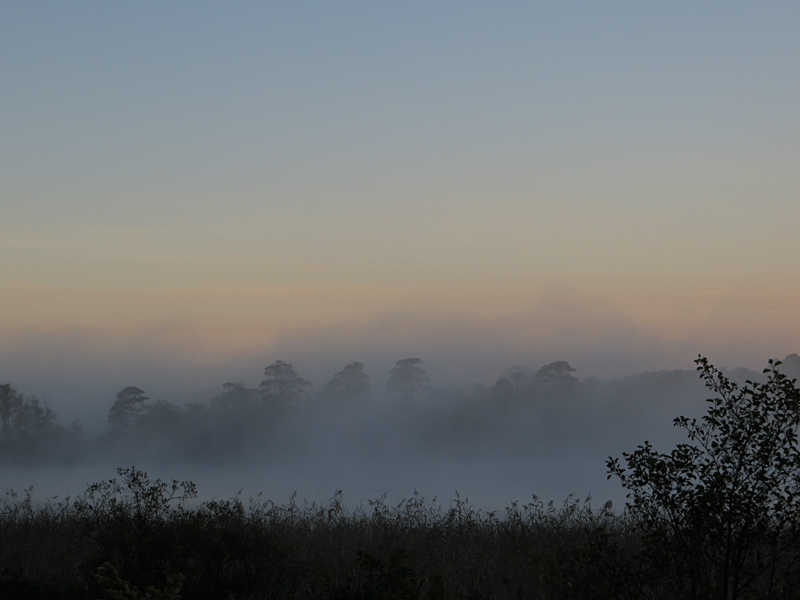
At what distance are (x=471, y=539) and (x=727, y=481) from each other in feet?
18.5

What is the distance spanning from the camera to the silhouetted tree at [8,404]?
6475 centimetres

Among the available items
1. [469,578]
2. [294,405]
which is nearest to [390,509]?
[469,578]

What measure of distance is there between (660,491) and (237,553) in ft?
16.0

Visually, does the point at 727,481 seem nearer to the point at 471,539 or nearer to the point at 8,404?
the point at 471,539

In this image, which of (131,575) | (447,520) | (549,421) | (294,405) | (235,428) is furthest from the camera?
(549,421)

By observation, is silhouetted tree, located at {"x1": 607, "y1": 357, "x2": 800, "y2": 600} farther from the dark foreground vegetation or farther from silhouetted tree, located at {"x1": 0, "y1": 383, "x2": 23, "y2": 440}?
silhouetted tree, located at {"x1": 0, "y1": 383, "x2": 23, "y2": 440}

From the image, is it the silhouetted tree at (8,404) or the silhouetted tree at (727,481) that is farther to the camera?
the silhouetted tree at (8,404)

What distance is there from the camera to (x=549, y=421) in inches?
4188

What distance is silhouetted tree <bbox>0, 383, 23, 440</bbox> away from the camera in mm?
64750

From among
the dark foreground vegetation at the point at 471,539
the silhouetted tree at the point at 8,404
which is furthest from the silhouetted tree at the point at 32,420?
the dark foreground vegetation at the point at 471,539

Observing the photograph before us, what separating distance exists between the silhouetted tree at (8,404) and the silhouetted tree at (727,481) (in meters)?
67.5

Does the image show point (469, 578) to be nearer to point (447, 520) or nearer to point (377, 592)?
point (377, 592)

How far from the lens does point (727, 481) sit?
6.68 metres

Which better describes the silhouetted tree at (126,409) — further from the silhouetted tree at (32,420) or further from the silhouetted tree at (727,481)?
the silhouetted tree at (727,481)
